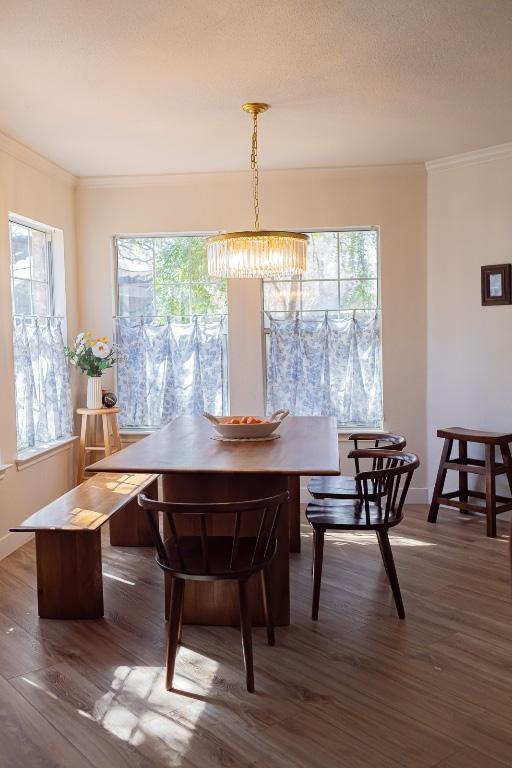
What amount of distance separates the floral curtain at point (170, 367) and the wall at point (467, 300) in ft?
5.49

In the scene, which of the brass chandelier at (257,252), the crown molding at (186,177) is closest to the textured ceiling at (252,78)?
the crown molding at (186,177)

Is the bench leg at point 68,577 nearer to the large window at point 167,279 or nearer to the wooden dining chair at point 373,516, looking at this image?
the wooden dining chair at point 373,516

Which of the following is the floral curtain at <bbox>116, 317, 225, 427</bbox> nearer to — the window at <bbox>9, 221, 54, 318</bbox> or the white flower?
the white flower

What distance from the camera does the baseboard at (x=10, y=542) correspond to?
14.0 ft

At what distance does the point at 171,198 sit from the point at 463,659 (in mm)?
3955

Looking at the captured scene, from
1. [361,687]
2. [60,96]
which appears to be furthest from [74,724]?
[60,96]

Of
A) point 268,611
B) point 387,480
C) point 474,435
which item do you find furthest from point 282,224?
point 268,611

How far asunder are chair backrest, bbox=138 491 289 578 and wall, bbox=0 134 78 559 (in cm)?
173

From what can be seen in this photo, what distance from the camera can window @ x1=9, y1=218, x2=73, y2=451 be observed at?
475 centimetres

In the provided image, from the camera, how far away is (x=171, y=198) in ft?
18.1

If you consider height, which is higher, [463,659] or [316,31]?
[316,31]

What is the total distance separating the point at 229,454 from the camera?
3.28 m

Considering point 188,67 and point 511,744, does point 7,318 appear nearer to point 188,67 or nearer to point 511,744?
point 188,67

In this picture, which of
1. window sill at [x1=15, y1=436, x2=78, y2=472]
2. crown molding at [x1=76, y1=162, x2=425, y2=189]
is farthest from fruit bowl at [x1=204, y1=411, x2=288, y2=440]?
crown molding at [x1=76, y1=162, x2=425, y2=189]
